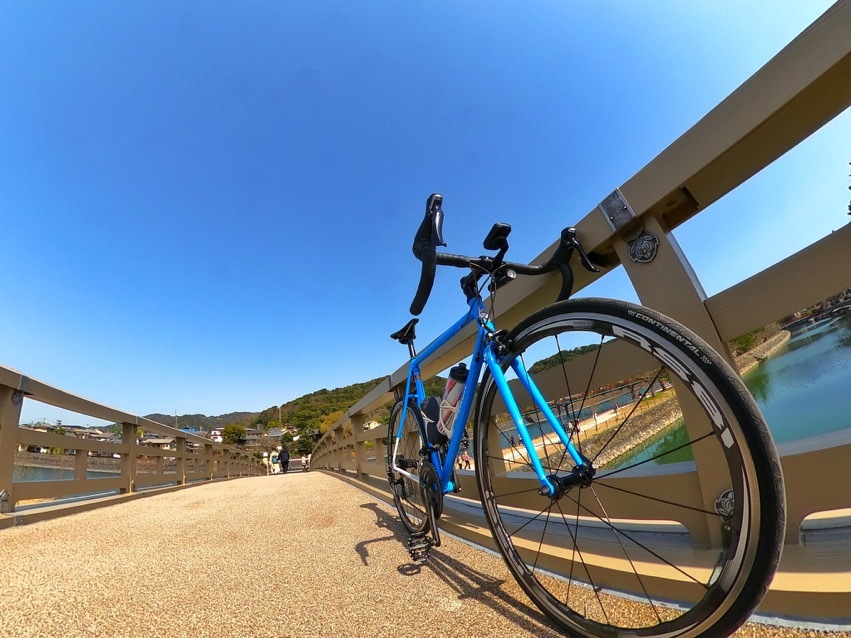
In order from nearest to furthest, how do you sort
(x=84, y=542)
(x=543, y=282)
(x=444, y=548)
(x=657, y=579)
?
(x=657, y=579), (x=543, y=282), (x=444, y=548), (x=84, y=542)

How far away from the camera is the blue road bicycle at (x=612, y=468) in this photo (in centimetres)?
72

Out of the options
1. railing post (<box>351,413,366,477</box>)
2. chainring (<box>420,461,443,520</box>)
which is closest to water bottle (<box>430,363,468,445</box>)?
chainring (<box>420,461,443,520</box>)

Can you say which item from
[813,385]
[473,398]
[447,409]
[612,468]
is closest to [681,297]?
[612,468]

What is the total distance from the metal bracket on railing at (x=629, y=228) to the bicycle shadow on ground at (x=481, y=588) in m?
1.18

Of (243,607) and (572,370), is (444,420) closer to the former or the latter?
(572,370)

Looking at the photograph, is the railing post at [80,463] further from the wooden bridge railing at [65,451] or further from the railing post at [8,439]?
the railing post at [8,439]

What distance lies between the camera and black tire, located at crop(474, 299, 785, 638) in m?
0.71

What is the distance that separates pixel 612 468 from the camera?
1.29 m

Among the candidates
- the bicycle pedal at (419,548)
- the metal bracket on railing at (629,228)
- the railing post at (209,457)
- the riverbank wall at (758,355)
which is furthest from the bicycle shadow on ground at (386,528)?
the railing post at (209,457)

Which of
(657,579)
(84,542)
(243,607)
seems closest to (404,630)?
(243,607)

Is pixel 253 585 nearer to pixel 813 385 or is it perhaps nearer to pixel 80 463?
pixel 80 463

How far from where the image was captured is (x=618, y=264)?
144 centimetres

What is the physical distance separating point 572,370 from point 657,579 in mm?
684

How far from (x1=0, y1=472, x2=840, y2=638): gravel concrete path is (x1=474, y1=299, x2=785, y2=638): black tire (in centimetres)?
17
